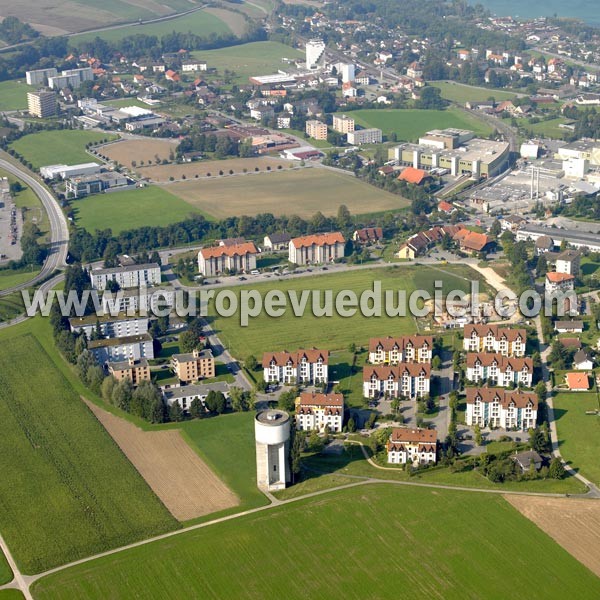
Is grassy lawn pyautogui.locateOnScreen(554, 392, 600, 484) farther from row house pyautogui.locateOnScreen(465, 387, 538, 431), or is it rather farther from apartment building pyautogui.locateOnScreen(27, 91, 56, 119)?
apartment building pyautogui.locateOnScreen(27, 91, 56, 119)

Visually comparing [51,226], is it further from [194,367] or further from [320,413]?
[320,413]

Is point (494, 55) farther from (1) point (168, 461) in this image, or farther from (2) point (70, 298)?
(1) point (168, 461)

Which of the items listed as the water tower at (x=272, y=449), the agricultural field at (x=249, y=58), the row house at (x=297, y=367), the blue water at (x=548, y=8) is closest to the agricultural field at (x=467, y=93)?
the agricultural field at (x=249, y=58)

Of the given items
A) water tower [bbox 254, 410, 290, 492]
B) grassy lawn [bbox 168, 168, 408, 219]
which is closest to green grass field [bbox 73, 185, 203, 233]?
grassy lawn [bbox 168, 168, 408, 219]

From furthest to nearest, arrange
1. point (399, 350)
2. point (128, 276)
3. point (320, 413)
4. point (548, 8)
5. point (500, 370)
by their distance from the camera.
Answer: point (548, 8), point (128, 276), point (399, 350), point (500, 370), point (320, 413)

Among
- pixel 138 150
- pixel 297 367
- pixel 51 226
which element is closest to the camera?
pixel 297 367

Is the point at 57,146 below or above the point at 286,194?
above

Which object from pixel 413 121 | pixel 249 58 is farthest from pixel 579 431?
pixel 249 58

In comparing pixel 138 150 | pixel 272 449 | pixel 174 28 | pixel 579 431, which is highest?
pixel 174 28
